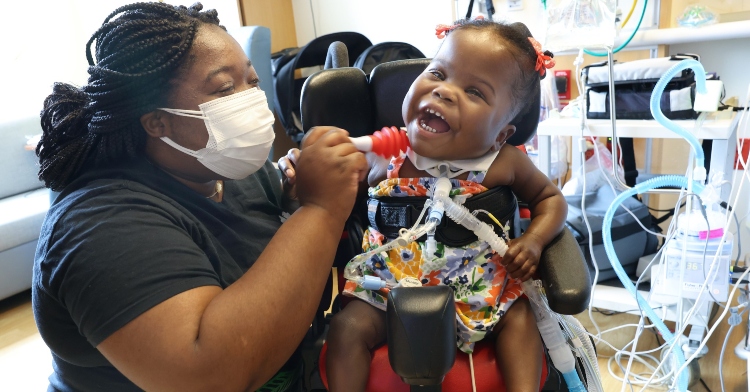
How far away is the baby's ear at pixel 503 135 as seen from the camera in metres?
1.23

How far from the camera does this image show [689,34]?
2.17 meters

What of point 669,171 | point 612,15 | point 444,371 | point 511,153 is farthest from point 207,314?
point 669,171

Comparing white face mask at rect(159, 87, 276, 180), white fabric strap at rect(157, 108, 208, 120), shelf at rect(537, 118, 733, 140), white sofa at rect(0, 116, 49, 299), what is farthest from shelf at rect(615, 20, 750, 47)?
white sofa at rect(0, 116, 49, 299)

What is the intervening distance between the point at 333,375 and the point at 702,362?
1.47 meters

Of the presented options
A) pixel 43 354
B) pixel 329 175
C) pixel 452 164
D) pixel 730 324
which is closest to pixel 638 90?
pixel 730 324

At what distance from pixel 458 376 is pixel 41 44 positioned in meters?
3.36

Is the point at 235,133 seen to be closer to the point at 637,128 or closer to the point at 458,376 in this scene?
the point at 458,376

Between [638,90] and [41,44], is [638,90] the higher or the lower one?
the lower one

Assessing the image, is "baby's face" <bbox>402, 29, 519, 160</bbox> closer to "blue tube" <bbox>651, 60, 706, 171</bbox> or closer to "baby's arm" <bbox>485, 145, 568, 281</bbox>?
"baby's arm" <bbox>485, 145, 568, 281</bbox>

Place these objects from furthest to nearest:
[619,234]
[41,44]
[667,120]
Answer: [41,44] → [619,234] → [667,120]

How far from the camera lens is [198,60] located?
878 mm

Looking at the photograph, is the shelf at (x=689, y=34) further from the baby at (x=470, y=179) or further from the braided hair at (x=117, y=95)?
the braided hair at (x=117, y=95)

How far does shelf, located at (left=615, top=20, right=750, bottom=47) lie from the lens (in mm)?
2088

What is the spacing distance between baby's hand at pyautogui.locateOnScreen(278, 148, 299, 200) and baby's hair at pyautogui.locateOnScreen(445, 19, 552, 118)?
48cm
